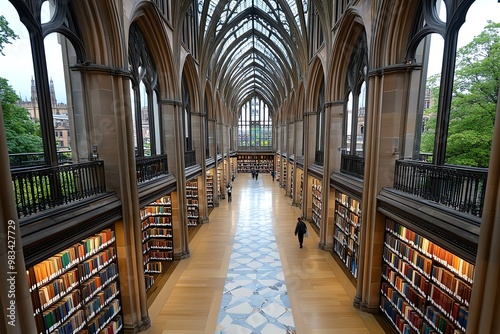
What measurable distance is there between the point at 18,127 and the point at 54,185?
12.5 feet

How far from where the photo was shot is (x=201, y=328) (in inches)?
235

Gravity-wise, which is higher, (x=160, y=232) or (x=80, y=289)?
(x=80, y=289)

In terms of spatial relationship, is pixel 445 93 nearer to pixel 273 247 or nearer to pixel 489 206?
pixel 489 206

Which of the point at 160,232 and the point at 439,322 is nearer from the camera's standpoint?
the point at 439,322

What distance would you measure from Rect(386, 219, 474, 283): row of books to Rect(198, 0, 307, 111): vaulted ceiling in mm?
11068

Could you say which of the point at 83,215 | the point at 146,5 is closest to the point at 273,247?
the point at 83,215

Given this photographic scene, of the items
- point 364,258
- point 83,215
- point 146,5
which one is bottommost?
point 364,258

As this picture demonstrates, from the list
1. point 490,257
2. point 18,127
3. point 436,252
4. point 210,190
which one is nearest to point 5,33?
point 18,127

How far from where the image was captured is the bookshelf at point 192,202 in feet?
44.5

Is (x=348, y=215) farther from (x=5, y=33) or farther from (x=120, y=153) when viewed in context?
(x=5, y=33)

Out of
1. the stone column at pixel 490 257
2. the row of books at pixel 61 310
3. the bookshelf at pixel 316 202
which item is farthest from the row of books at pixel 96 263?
the bookshelf at pixel 316 202

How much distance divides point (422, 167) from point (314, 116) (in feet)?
29.6

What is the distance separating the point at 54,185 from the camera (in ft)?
13.9

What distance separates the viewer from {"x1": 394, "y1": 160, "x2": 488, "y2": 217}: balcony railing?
368 centimetres
